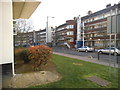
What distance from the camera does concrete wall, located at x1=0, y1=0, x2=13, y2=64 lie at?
4.41 metres

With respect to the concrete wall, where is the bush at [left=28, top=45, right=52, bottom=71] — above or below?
below

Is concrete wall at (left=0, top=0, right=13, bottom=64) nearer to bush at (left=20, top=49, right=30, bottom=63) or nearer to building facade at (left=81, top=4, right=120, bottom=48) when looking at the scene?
bush at (left=20, top=49, right=30, bottom=63)

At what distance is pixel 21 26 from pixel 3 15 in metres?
17.8

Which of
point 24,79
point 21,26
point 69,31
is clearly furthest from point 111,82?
point 69,31

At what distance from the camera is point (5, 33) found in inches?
177

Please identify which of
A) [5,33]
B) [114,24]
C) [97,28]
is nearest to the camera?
[5,33]

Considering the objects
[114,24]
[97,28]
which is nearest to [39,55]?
[114,24]

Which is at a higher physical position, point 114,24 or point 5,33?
point 114,24

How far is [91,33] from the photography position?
121ft

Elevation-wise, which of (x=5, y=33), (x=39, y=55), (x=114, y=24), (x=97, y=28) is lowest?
(x=39, y=55)

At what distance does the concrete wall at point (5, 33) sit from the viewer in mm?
4414

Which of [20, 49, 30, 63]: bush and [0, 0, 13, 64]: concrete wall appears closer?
[0, 0, 13, 64]: concrete wall

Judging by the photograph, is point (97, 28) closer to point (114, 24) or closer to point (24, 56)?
point (114, 24)

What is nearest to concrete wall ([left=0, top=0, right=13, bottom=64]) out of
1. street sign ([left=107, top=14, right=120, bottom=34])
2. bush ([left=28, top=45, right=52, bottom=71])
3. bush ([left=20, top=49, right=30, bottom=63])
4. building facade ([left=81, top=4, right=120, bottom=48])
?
bush ([left=28, top=45, right=52, bottom=71])
